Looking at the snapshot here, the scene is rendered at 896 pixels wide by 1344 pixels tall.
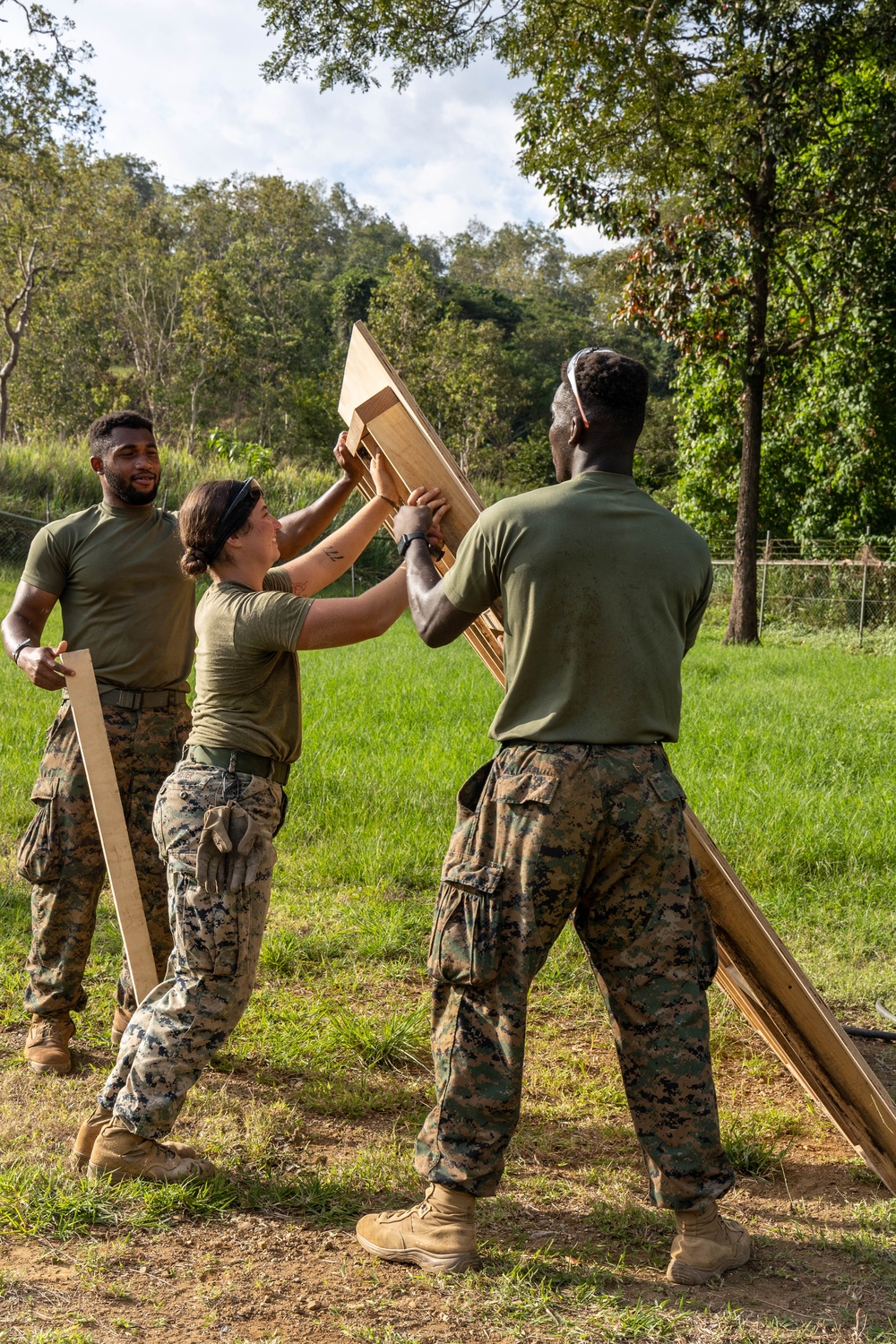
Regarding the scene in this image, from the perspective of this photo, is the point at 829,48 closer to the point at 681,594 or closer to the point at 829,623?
the point at 829,623

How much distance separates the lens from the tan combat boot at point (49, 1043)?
409cm

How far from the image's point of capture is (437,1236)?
2.84 metres

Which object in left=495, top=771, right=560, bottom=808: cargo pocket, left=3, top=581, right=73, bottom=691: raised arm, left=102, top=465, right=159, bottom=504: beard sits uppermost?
left=102, top=465, right=159, bottom=504: beard

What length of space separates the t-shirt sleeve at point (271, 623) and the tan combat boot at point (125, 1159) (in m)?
1.44

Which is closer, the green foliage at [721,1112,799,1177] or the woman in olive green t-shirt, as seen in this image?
the woman in olive green t-shirt

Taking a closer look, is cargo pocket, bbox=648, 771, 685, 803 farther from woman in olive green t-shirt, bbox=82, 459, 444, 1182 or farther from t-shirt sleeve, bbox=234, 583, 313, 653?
t-shirt sleeve, bbox=234, 583, 313, 653

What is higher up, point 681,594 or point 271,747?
point 681,594

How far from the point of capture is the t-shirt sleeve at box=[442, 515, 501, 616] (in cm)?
280

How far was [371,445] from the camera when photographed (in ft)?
11.7

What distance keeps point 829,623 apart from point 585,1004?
62.7 feet

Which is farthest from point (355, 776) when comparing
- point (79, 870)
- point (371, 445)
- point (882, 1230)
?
point (882, 1230)

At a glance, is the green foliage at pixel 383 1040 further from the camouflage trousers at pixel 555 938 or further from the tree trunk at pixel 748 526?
the tree trunk at pixel 748 526

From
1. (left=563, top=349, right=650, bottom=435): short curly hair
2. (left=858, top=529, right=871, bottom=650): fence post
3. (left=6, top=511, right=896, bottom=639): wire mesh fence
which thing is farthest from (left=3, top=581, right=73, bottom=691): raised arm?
(left=858, top=529, right=871, bottom=650): fence post

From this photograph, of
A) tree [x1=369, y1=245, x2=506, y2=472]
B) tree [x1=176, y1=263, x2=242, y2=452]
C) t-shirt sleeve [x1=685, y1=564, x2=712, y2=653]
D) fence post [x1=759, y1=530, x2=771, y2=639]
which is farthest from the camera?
tree [x1=176, y1=263, x2=242, y2=452]
